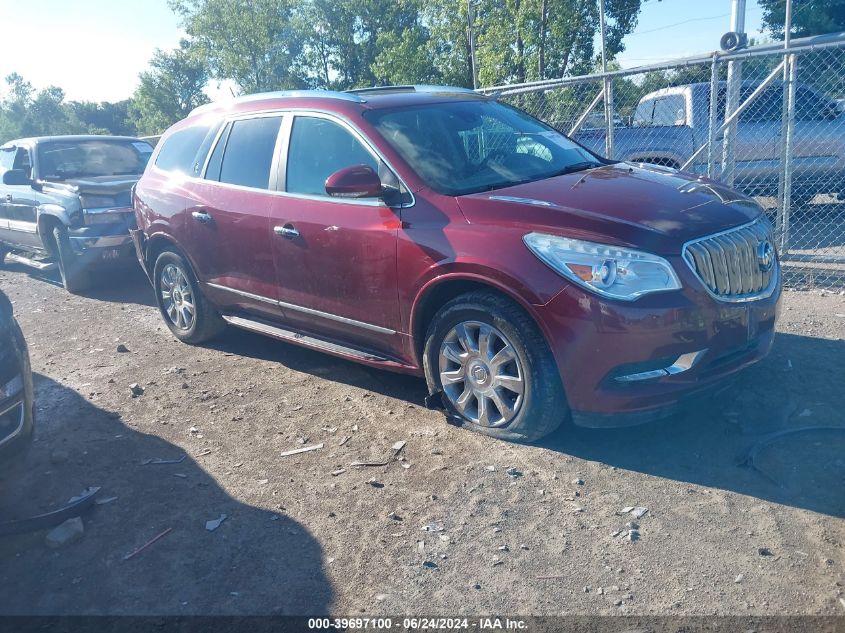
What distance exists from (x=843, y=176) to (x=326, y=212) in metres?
7.18

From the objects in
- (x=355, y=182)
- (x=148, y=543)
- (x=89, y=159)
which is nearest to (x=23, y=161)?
(x=89, y=159)

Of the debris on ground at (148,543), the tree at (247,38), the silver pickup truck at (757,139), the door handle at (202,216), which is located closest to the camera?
the debris on ground at (148,543)

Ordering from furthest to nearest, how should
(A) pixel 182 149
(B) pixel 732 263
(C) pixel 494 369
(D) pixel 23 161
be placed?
(D) pixel 23 161, (A) pixel 182 149, (C) pixel 494 369, (B) pixel 732 263

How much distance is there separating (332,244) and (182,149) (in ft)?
7.77

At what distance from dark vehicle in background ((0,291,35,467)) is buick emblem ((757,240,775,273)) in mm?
4084

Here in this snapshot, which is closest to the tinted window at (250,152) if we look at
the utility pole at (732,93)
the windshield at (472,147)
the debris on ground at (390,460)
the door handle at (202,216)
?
the door handle at (202,216)

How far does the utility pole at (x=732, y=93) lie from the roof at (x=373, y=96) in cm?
315

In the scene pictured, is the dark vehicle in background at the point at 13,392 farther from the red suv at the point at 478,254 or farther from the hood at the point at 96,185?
the hood at the point at 96,185

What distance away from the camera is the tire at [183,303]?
20.5ft

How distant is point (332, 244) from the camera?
4758 mm

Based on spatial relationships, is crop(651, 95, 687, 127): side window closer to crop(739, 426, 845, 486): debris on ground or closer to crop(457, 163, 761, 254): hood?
crop(457, 163, 761, 254): hood

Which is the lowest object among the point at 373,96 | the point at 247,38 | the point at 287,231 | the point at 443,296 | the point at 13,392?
the point at 13,392

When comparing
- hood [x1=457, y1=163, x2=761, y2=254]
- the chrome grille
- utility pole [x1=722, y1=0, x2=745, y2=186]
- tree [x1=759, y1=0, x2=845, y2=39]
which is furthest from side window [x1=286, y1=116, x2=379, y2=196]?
tree [x1=759, y1=0, x2=845, y2=39]

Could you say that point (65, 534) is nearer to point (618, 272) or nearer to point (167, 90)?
point (618, 272)
